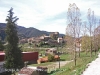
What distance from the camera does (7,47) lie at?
39.1m

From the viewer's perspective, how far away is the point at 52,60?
61.5 meters

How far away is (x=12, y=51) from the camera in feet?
127

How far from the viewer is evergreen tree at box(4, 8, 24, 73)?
125 ft

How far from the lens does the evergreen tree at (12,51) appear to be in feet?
125

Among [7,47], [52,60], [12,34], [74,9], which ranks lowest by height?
[52,60]

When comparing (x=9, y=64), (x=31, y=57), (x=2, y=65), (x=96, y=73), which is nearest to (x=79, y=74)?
(x=96, y=73)

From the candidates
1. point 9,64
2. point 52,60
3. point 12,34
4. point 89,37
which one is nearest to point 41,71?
point 9,64

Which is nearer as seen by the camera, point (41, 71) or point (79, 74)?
point (79, 74)

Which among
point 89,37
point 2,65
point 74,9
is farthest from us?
point 89,37

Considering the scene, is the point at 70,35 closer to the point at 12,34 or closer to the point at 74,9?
the point at 74,9

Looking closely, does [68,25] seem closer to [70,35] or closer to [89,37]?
[70,35]

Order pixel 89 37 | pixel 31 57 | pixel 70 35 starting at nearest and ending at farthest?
pixel 70 35
pixel 89 37
pixel 31 57

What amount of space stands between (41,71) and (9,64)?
7182mm

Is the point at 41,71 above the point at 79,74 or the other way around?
the other way around
